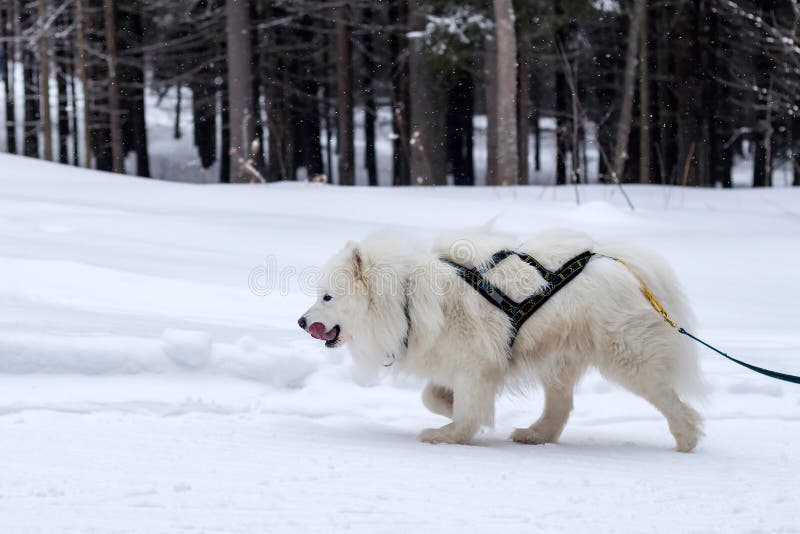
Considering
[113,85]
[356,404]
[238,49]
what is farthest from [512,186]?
[113,85]

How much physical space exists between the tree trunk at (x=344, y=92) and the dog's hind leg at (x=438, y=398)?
21.0 metres

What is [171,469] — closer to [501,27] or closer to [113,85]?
[501,27]

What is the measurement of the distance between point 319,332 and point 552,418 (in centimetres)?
151

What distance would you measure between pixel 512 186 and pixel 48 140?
1675cm

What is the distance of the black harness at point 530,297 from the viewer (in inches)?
203

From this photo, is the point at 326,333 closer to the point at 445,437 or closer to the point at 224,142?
the point at 445,437

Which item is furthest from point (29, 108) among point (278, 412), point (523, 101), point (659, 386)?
point (659, 386)

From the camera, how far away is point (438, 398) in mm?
5598

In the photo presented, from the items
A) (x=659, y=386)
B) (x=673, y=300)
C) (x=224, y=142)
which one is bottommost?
(x=659, y=386)

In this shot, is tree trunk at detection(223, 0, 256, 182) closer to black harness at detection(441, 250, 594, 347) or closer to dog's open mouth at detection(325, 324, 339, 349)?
dog's open mouth at detection(325, 324, 339, 349)

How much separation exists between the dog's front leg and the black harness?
0.31m

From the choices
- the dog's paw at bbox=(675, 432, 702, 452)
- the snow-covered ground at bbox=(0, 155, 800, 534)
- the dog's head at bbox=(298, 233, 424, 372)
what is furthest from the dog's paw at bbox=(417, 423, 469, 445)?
the dog's paw at bbox=(675, 432, 702, 452)

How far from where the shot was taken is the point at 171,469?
400cm

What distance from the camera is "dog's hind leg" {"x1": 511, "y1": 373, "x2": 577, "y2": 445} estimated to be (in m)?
5.42
